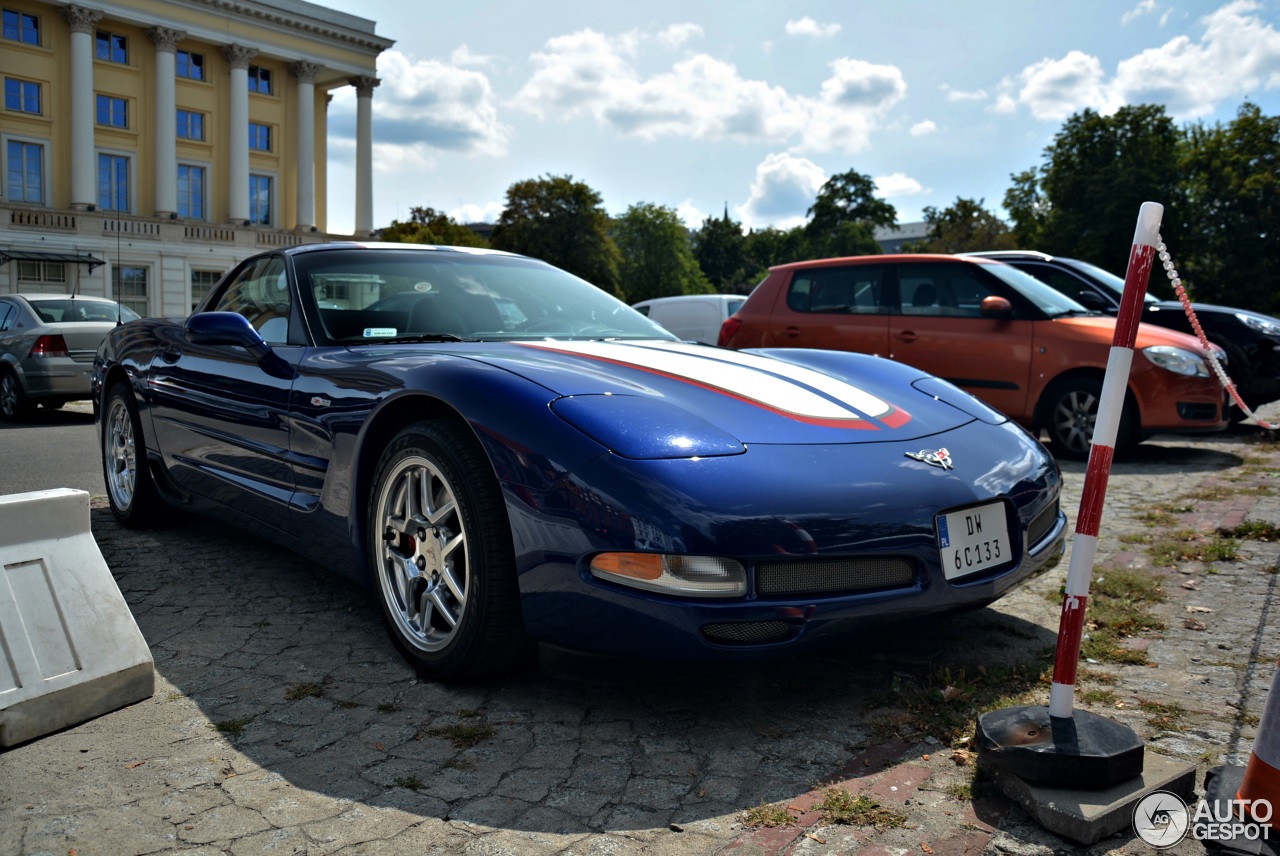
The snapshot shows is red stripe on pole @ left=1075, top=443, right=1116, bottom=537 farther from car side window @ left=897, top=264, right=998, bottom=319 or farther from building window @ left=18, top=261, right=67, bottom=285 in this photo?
building window @ left=18, top=261, right=67, bottom=285

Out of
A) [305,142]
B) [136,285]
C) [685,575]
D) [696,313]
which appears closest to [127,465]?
[685,575]

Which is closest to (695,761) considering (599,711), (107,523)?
(599,711)

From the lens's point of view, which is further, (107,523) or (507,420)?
(107,523)

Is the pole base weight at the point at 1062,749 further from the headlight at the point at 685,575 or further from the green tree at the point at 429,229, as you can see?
the green tree at the point at 429,229

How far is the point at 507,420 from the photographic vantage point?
8.96 ft

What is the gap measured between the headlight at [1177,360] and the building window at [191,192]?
49.3 m

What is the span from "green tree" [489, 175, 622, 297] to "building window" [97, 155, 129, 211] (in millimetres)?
21733

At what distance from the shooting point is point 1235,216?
4525cm

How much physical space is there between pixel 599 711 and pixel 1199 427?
6.41 m

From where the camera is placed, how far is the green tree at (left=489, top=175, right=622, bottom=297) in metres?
62.8

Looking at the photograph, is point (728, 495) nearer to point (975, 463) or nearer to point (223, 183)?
point (975, 463)

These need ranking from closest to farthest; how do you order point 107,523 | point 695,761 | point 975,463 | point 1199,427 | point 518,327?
point 695,761 < point 975,463 < point 518,327 < point 107,523 < point 1199,427

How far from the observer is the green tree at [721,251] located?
105250 mm

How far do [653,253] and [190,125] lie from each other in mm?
43471
